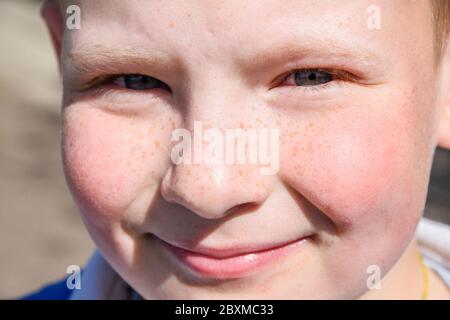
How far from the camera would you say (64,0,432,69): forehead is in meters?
0.91

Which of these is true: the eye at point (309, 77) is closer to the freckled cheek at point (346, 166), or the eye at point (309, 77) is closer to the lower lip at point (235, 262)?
the freckled cheek at point (346, 166)

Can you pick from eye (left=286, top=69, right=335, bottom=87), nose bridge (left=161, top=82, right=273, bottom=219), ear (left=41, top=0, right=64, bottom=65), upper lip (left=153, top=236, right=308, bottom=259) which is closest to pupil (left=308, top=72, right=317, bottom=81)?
eye (left=286, top=69, right=335, bottom=87)

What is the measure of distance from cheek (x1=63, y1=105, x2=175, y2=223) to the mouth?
0.10 m

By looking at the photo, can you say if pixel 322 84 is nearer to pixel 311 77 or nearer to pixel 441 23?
pixel 311 77

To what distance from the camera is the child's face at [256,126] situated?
3.04ft

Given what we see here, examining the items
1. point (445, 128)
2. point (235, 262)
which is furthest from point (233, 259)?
point (445, 128)

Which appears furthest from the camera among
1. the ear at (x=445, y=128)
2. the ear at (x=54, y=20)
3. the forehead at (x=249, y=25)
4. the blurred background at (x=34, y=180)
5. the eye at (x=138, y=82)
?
the blurred background at (x=34, y=180)

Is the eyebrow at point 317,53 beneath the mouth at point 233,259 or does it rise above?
above

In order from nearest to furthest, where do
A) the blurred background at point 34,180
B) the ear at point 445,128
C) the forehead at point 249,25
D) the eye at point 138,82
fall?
the forehead at point 249,25, the eye at point 138,82, the ear at point 445,128, the blurred background at point 34,180

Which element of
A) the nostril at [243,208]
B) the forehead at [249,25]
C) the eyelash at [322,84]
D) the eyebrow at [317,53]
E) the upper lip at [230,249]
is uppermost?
the forehead at [249,25]

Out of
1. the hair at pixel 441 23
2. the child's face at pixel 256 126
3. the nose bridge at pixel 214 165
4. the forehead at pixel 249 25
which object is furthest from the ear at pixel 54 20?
the hair at pixel 441 23

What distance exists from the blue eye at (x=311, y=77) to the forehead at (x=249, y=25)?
5 centimetres

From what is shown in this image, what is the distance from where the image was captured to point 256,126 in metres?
0.94

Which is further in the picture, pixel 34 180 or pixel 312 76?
pixel 34 180
